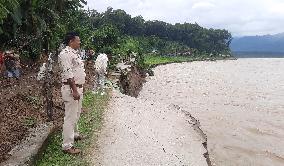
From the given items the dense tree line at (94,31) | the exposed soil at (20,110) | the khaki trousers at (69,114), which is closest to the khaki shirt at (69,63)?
the khaki trousers at (69,114)

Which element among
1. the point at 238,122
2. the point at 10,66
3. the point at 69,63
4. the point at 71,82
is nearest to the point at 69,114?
the point at 71,82

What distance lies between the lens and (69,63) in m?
9.21

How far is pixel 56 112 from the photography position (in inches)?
568

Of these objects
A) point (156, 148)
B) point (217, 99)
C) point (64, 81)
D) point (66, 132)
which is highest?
point (64, 81)

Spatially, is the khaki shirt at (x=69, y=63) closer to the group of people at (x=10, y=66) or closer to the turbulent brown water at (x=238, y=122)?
the turbulent brown water at (x=238, y=122)

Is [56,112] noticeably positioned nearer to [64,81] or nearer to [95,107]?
[95,107]

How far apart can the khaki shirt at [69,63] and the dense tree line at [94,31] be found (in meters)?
1.02

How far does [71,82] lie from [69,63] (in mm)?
360

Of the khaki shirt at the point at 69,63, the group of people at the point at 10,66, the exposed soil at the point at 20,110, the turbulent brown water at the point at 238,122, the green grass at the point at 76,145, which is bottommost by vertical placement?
the turbulent brown water at the point at 238,122

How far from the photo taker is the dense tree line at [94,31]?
39.8 feet

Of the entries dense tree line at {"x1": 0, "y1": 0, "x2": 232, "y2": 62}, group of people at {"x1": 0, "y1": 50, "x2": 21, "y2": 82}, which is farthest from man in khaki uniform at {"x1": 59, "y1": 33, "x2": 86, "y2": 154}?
group of people at {"x1": 0, "y1": 50, "x2": 21, "y2": 82}

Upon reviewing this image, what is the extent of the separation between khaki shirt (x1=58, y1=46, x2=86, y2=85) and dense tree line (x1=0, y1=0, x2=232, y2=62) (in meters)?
1.02

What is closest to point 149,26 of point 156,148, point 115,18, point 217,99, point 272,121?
point 115,18

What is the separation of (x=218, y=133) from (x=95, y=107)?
494cm
